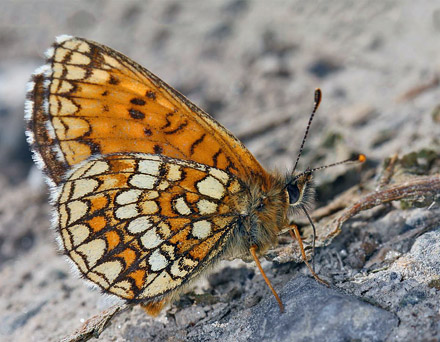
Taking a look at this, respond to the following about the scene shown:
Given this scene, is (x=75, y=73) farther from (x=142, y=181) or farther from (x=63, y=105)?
(x=142, y=181)

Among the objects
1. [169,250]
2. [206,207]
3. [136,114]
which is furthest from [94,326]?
[136,114]

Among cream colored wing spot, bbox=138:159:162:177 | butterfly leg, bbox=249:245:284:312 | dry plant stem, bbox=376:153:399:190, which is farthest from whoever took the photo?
dry plant stem, bbox=376:153:399:190

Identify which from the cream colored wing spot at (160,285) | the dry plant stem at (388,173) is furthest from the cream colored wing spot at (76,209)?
the dry plant stem at (388,173)

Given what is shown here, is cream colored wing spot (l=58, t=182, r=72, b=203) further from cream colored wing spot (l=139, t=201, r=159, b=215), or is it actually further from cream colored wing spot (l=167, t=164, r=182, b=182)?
cream colored wing spot (l=167, t=164, r=182, b=182)

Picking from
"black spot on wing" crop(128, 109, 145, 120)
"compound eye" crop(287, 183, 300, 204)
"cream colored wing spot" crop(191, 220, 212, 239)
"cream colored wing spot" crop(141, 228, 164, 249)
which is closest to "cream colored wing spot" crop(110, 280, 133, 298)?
"cream colored wing spot" crop(141, 228, 164, 249)

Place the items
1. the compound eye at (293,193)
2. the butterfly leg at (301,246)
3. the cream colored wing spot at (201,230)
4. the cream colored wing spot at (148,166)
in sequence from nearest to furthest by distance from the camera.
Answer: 1. the butterfly leg at (301,246)
2. the cream colored wing spot at (148,166)
3. the cream colored wing spot at (201,230)
4. the compound eye at (293,193)

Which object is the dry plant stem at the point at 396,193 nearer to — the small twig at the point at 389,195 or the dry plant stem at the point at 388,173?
the small twig at the point at 389,195
